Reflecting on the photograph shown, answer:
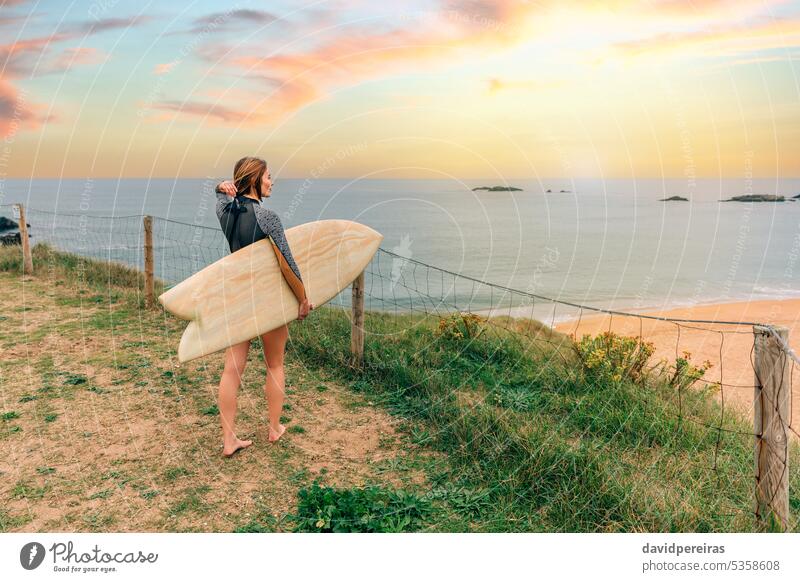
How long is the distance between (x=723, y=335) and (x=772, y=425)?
31.2ft

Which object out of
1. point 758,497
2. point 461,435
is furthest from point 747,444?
point 461,435

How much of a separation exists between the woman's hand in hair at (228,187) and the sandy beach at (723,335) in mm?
4430

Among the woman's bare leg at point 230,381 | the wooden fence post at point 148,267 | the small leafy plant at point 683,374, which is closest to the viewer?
the woman's bare leg at point 230,381

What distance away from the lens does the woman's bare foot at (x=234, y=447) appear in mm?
→ 4148

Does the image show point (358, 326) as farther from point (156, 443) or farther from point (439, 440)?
point (156, 443)

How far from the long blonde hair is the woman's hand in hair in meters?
0.03

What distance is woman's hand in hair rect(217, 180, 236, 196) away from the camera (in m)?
3.71

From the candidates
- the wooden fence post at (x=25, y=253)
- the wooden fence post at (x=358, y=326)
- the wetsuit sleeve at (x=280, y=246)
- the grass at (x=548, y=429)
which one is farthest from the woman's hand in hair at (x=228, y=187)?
the wooden fence post at (x=25, y=253)

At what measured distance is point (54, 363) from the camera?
599 cm

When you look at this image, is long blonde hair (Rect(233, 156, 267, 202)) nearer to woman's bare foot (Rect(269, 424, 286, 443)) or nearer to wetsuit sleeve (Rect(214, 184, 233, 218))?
wetsuit sleeve (Rect(214, 184, 233, 218))

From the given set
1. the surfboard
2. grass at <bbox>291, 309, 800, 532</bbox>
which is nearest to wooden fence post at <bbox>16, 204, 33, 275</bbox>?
grass at <bbox>291, 309, 800, 532</bbox>

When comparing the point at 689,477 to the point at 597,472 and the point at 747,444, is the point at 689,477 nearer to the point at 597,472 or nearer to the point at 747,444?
the point at 597,472
